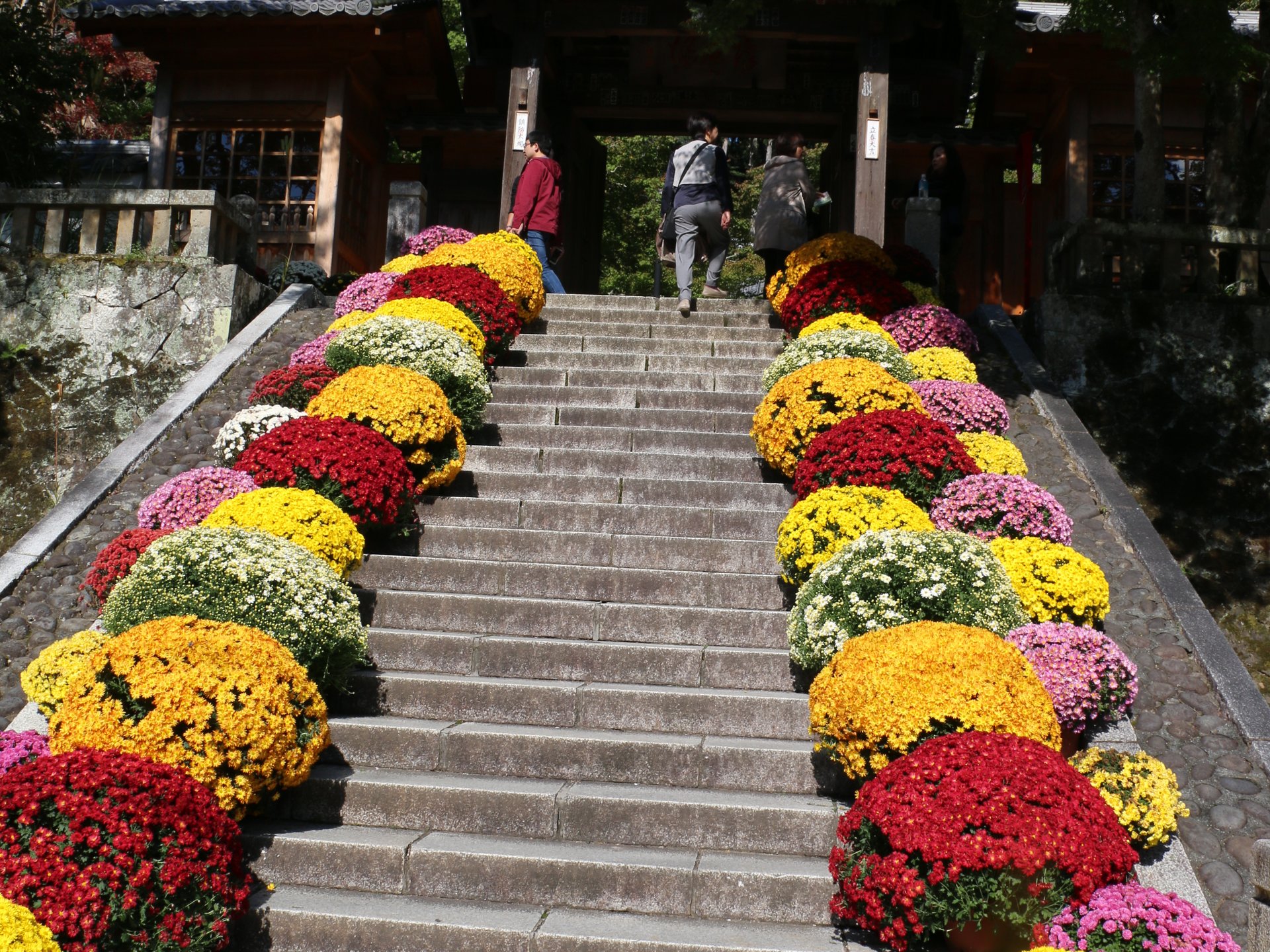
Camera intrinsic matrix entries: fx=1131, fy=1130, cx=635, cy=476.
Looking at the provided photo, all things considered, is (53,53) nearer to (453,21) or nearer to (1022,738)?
(453,21)

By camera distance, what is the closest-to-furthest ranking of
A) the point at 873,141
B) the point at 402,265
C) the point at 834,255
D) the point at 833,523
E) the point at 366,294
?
the point at 833,523
the point at 366,294
the point at 834,255
the point at 402,265
the point at 873,141

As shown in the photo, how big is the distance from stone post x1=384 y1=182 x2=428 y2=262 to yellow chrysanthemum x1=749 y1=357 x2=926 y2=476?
19.3 ft

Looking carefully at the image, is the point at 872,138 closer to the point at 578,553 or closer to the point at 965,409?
the point at 965,409

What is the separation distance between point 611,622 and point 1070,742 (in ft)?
7.66

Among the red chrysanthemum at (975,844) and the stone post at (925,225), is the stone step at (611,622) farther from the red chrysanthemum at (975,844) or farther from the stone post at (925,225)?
the stone post at (925,225)

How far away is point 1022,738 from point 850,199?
10989 millimetres

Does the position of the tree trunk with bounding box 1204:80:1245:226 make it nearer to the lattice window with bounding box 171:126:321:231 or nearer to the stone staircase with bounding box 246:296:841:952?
the stone staircase with bounding box 246:296:841:952

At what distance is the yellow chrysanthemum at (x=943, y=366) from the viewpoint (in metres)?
8.69

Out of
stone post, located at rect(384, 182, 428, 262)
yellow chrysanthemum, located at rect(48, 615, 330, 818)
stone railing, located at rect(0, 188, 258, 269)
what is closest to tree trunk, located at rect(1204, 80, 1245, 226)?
stone post, located at rect(384, 182, 428, 262)

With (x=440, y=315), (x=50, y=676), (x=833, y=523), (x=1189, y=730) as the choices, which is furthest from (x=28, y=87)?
(x=1189, y=730)

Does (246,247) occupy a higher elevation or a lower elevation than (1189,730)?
higher

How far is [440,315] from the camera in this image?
8836mm

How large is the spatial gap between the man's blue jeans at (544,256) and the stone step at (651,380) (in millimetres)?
2120

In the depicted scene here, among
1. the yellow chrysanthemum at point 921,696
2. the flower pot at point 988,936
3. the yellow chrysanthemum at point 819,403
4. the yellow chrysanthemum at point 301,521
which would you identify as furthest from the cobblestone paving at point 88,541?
the flower pot at point 988,936
